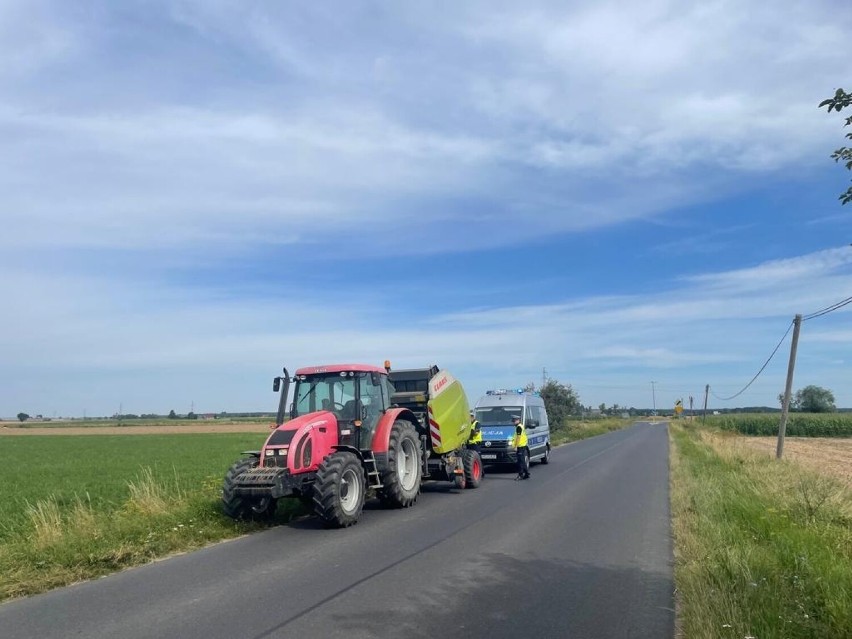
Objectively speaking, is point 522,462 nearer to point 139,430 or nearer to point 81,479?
point 81,479

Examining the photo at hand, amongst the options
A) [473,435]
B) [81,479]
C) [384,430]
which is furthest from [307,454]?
[81,479]

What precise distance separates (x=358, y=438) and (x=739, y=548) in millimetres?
6720

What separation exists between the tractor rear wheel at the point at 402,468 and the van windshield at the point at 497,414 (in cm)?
869

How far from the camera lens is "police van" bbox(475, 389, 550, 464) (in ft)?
69.8

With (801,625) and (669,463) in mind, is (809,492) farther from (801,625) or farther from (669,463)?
(669,463)

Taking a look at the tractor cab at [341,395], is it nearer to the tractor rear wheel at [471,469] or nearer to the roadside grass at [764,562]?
the tractor rear wheel at [471,469]

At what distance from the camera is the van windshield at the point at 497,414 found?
2302cm

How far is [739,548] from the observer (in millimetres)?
8148

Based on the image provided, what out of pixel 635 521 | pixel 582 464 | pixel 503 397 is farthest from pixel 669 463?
pixel 635 521

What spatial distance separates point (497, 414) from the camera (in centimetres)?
2339

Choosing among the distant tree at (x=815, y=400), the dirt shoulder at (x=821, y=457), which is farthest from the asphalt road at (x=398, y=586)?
the distant tree at (x=815, y=400)

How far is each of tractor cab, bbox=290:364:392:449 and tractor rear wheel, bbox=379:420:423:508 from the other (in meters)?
0.51

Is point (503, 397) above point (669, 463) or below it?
above

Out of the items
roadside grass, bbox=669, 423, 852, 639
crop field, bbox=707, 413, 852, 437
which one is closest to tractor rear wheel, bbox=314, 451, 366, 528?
roadside grass, bbox=669, 423, 852, 639
